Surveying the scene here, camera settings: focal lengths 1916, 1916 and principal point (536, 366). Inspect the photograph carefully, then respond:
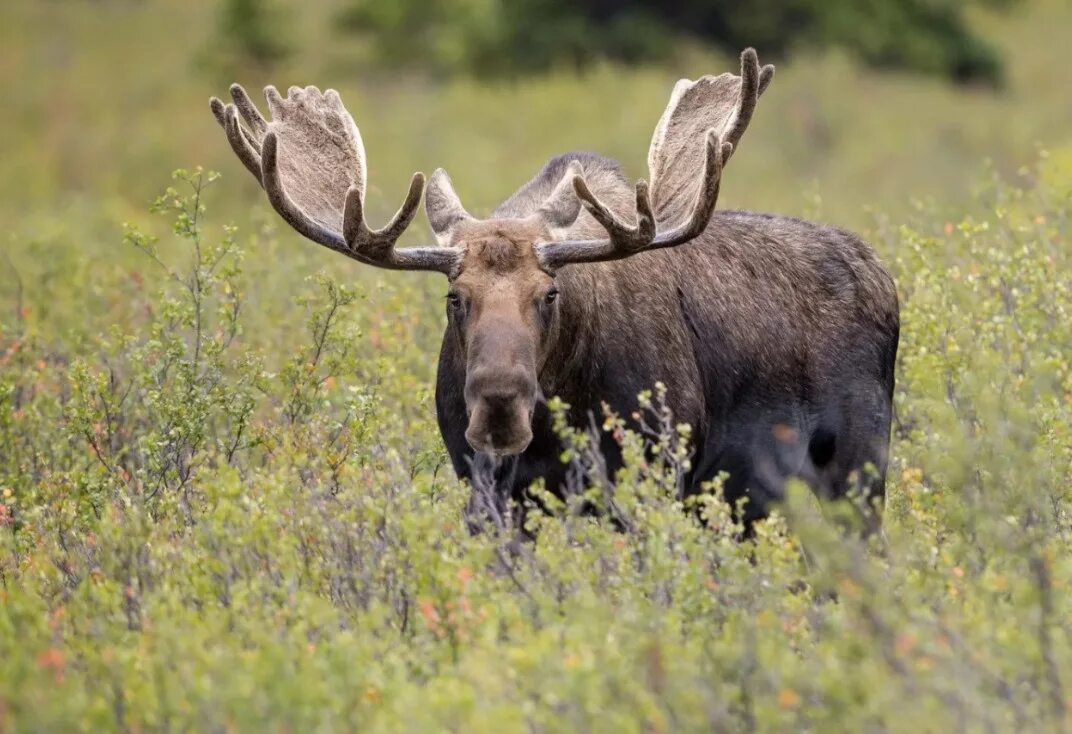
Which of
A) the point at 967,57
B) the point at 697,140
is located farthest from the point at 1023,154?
the point at 697,140

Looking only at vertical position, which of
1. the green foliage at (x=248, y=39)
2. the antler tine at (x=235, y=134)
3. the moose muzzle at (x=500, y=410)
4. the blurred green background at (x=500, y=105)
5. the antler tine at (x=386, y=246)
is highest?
the green foliage at (x=248, y=39)

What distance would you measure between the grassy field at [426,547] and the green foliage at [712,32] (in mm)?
14598

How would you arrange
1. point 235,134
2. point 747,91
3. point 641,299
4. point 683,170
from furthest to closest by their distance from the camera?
point 683,170 < point 641,299 < point 235,134 < point 747,91

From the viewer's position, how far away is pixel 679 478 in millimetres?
6145

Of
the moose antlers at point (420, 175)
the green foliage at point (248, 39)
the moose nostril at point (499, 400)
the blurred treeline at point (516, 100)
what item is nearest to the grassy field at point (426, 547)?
the moose nostril at point (499, 400)

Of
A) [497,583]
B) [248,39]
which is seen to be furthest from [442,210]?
[248,39]

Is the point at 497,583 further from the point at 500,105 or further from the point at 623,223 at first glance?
the point at 500,105

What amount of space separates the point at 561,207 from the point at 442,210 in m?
0.48

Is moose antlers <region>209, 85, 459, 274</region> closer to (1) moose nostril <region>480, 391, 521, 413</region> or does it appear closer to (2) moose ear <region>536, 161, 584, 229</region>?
(2) moose ear <region>536, 161, 584, 229</region>

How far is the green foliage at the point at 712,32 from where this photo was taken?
A: 2859 cm

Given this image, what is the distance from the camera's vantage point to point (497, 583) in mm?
5570

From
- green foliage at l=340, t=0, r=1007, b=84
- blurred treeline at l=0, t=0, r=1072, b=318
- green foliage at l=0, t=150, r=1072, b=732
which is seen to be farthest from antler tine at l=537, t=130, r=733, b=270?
green foliage at l=340, t=0, r=1007, b=84

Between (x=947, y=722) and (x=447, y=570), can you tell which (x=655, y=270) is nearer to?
(x=447, y=570)

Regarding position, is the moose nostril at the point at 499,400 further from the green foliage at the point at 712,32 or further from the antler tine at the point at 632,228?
the green foliage at the point at 712,32
